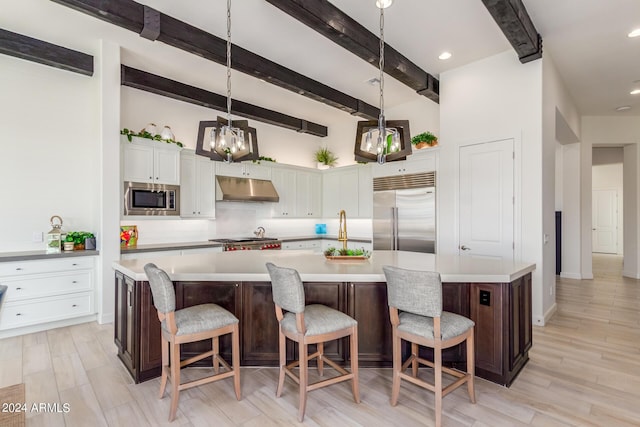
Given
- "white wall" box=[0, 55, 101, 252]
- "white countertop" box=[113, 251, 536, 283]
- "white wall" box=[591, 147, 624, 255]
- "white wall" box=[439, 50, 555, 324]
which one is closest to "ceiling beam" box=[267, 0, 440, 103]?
"white wall" box=[439, 50, 555, 324]

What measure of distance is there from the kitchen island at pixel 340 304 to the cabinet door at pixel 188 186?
232 cm

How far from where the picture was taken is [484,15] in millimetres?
3484

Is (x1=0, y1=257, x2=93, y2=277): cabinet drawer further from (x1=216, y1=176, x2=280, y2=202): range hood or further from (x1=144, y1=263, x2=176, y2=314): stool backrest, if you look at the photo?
(x1=144, y1=263, x2=176, y2=314): stool backrest

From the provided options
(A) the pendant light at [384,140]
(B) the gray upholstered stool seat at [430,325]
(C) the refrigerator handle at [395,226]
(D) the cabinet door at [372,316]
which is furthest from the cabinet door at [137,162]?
(B) the gray upholstered stool seat at [430,325]

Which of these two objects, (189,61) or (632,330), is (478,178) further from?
(189,61)

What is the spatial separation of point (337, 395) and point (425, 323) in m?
0.89

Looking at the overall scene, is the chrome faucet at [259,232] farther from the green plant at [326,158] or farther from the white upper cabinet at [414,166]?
the white upper cabinet at [414,166]

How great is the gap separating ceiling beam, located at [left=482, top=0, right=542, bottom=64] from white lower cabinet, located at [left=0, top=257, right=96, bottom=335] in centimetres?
528

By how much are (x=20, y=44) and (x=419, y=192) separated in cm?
547

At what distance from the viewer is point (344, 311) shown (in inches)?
111

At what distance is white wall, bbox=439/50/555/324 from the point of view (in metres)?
4.05

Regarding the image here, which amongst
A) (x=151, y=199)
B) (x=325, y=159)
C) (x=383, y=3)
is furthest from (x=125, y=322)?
(x=325, y=159)

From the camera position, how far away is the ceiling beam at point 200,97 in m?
4.57

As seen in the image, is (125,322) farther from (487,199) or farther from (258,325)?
(487,199)
